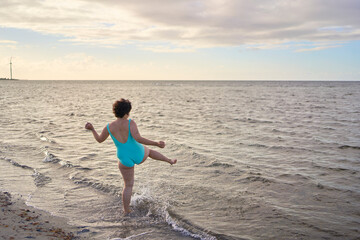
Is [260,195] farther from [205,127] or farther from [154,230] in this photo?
[205,127]

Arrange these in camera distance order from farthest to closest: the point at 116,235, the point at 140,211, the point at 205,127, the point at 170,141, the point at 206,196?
the point at 205,127
the point at 170,141
the point at 206,196
the point at 140,211
the point at 116,235

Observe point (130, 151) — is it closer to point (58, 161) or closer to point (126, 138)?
point (126, 138)

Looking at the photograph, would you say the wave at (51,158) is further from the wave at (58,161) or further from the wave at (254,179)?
the wave at (254,179)

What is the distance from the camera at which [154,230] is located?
5.24 m

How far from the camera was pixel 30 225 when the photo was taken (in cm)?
489

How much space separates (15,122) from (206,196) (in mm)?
15425

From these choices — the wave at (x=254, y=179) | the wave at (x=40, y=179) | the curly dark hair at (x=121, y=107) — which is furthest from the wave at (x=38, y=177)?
the wave at (x=254, y=179)

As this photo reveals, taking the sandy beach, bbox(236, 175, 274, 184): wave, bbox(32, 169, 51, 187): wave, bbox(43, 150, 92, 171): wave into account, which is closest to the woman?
the sandy beach

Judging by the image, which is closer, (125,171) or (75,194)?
(125,171)

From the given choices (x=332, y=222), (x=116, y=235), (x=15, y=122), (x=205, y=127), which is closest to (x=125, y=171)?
(x=116, y=235)

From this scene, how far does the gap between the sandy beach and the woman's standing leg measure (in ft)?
3.20

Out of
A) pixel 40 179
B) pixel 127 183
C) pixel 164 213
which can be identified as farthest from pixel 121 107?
pixel 40 179

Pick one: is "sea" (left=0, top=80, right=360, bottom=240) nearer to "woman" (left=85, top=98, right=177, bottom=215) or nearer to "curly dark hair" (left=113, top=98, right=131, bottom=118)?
"woman" (left=85, top=98, right=177, bottom=215)

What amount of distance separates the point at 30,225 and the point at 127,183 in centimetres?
180
